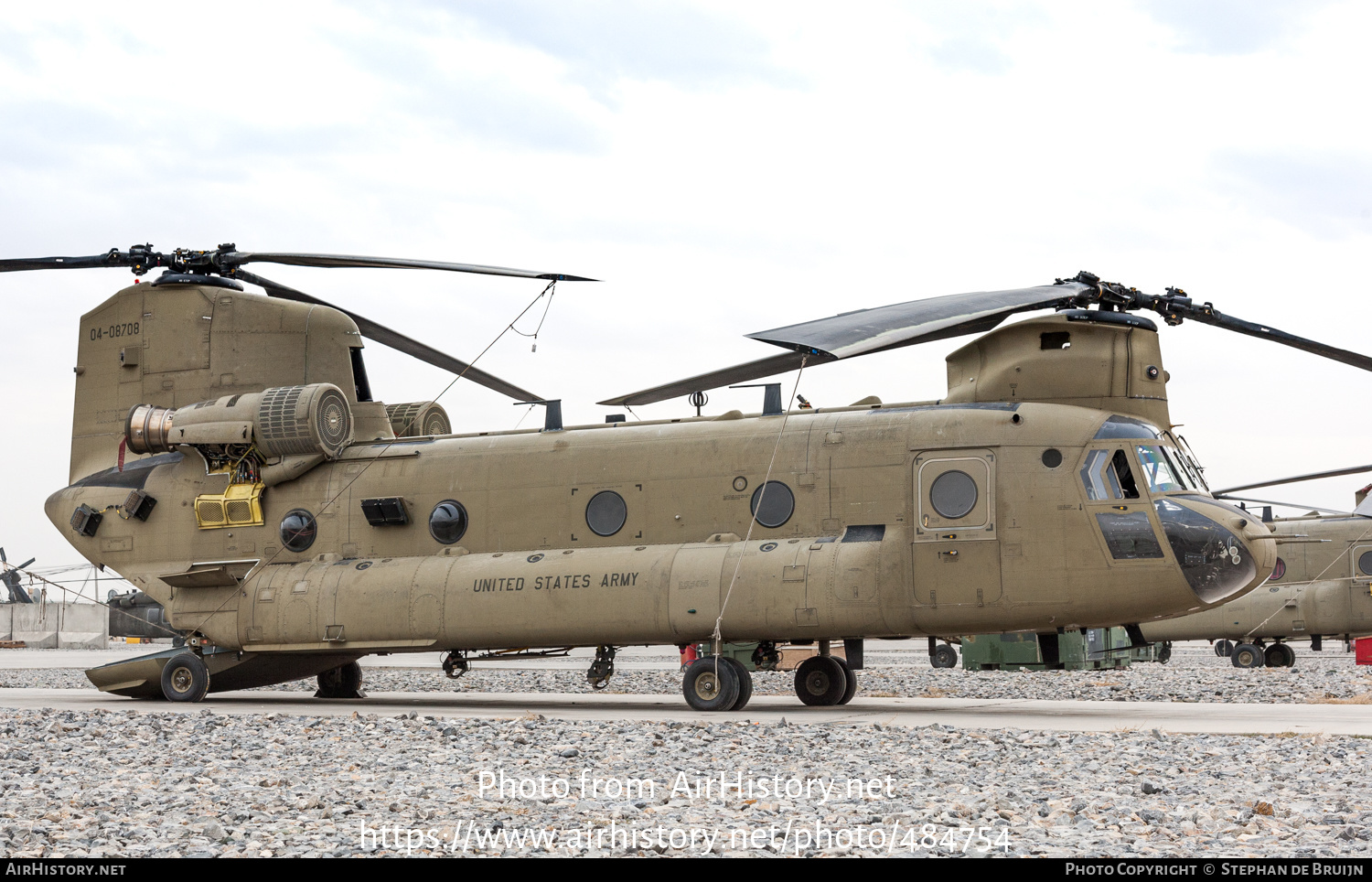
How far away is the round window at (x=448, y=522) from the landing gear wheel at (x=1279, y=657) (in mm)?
21507

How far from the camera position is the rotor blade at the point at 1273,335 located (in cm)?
1468

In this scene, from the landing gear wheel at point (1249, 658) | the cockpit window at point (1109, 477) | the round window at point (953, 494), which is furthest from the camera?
the landing gear wheel at point (1249, 658)

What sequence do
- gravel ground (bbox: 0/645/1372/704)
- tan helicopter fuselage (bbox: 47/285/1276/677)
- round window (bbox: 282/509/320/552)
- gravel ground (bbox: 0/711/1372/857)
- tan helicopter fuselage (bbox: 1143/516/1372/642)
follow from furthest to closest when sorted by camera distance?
1. tan helicopter fuselage (bbox: 1143/516/1372/642)
2. gravel ground (bbox: 0/645/1372/704)
3. round window (bbox: 282/509/320/552)
4. tan helicopter fuselage (bbox: 47/285/1276/677)
5. gravel ground (bbox: 0/711/1372/857)

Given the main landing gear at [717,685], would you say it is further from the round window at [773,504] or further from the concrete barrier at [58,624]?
the concrete barrier at [58,624]

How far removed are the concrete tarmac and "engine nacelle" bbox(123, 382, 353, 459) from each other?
136 inches

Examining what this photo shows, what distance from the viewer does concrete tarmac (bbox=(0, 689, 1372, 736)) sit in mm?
12664

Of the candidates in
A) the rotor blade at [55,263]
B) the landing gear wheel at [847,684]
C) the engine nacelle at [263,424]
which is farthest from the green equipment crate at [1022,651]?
the rotor blade at [55,263]

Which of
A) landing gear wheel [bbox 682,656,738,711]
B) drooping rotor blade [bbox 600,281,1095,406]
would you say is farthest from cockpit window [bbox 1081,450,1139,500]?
landing gear wheel [bbox 682,656,738,711]

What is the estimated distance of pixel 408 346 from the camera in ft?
63.6

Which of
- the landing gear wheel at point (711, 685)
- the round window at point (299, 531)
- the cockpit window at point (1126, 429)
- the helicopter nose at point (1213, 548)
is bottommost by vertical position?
the landing gear wheel at point (711, 685)

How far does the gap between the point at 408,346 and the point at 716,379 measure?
5777 mm

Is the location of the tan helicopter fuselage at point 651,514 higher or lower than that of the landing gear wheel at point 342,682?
higher

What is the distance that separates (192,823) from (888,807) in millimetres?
3780

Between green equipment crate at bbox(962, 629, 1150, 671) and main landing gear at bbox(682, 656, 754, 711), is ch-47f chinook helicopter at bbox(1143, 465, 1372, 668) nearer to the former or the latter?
green equipment crate at bbox(962, 629, 1150, 671)
